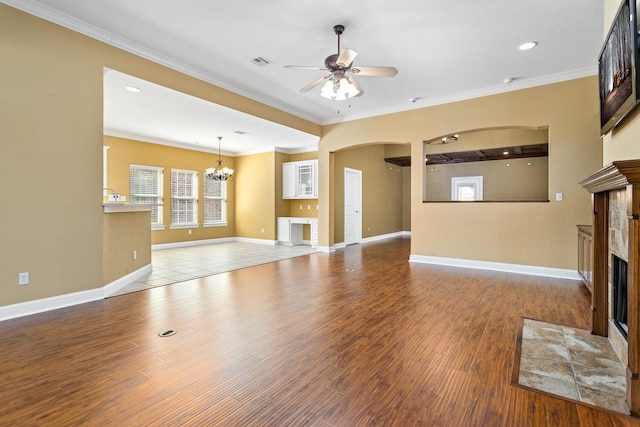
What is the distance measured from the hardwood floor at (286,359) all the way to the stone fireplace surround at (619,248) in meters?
0.35

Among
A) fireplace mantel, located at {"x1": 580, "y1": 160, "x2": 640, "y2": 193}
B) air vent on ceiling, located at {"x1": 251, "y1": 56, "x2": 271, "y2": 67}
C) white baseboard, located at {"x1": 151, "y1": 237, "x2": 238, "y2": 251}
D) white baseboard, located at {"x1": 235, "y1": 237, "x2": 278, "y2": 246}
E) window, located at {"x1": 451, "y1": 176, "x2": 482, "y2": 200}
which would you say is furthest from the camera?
window, located at {"x1": 451, "y1": 176, "x2": 482, "y2": 200}

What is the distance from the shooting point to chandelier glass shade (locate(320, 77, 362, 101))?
356 cm

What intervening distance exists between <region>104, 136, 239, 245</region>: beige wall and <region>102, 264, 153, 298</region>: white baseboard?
A: 10.2 feet

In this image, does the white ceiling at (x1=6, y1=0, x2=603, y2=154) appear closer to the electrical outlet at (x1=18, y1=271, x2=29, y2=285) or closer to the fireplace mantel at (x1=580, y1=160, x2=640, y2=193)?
the fireplace mantel at (x1=580, y1=160, x2=640, y2=193)

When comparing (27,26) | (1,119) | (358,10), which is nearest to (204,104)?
(27,26)

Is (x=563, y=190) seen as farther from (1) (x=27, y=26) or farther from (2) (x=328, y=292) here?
(1) (x=27, y=26)

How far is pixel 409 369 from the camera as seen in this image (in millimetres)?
2082

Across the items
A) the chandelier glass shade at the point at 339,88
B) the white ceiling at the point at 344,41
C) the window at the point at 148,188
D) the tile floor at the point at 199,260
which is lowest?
the tile floor at the point at 199,260

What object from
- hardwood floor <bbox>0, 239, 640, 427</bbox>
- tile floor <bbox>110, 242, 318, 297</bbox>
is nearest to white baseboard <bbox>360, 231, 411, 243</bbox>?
tile floor <bbox>110, 242, 318, 297</bbox>

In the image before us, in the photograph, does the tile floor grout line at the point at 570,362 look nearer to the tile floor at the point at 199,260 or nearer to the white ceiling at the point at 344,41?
the white ceiling at the point at 344,41

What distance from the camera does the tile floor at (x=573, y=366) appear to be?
1.82 m

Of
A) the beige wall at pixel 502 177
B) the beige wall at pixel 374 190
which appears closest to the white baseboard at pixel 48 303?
the beige wall at pixel 374 190

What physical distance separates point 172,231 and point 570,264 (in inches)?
338

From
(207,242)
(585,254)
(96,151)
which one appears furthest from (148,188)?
(585,254)
